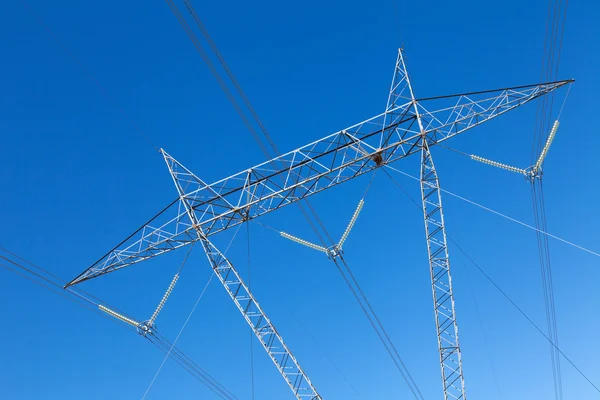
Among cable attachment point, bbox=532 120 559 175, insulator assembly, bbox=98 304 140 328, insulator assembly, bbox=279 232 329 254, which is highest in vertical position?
cable attachment point, bbox=532 120 559 175

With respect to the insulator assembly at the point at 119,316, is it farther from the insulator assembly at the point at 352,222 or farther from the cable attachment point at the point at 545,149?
the cable attachment point at the point at 545,149

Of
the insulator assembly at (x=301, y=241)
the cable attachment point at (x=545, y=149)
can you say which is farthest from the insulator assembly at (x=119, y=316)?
the cable attachment point at (x=545, y=149)

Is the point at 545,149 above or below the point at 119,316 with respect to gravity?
above

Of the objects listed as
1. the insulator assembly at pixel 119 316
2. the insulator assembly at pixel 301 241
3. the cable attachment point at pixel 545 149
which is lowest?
the insulator assembly at pixel 119 316

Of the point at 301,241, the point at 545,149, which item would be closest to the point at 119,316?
the point at 301,241

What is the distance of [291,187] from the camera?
91.9 ft

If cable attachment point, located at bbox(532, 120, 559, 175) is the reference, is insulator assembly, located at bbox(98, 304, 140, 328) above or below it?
below

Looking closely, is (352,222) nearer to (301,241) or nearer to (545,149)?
(301,241)

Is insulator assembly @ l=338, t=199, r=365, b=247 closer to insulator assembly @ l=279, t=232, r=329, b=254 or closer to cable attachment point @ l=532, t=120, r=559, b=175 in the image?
insulator assembly @ l=279, t=232, r=329, b=254

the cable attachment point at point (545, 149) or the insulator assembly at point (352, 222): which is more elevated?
the cable attachment point at point (545, 149)

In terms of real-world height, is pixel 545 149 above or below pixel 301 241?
above

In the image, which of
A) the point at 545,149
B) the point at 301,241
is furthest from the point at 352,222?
the point at 545,149

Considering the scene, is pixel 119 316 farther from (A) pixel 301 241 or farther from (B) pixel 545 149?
(B) pixel 545 149

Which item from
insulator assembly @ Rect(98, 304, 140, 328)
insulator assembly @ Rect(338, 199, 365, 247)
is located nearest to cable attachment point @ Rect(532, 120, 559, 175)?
insulator assembly @ Rect(338, 199, 365, 247)
